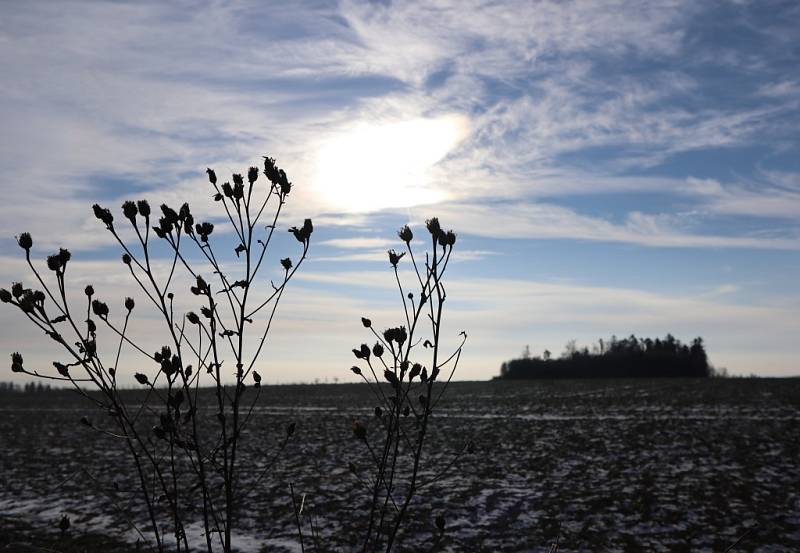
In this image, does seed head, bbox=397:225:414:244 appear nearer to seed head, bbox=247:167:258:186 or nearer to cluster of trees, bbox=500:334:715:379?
seed head, bbox=247:167:258:186

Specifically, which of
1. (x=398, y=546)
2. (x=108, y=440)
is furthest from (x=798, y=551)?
(x=108, y=440)

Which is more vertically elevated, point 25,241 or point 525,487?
point 25,241

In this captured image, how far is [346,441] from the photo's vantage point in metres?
16.5

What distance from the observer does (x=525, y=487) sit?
33.3 ft

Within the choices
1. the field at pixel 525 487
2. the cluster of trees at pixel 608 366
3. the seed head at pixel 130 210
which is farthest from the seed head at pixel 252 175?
the cluster of trees at pixel 608 366

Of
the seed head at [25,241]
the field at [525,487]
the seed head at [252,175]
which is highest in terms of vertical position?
the seed head at [252,175]

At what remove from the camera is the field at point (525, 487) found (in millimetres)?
7520

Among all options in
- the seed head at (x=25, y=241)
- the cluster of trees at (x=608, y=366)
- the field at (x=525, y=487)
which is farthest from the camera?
the cluster of trees at (x=608, y=366)

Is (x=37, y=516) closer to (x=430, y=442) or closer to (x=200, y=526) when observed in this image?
(x=200, y=526)

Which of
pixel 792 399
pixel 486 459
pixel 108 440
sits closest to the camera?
pixel 486 459

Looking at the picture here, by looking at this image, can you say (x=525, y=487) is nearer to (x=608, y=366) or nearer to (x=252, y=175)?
(x=252, y=175)

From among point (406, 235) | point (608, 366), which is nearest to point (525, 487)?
point (406, 235)

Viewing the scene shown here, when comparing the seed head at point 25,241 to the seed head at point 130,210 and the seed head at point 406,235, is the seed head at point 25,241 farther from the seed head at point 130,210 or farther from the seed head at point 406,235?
the seed head at point 406,235

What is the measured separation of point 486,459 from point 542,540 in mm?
5634
